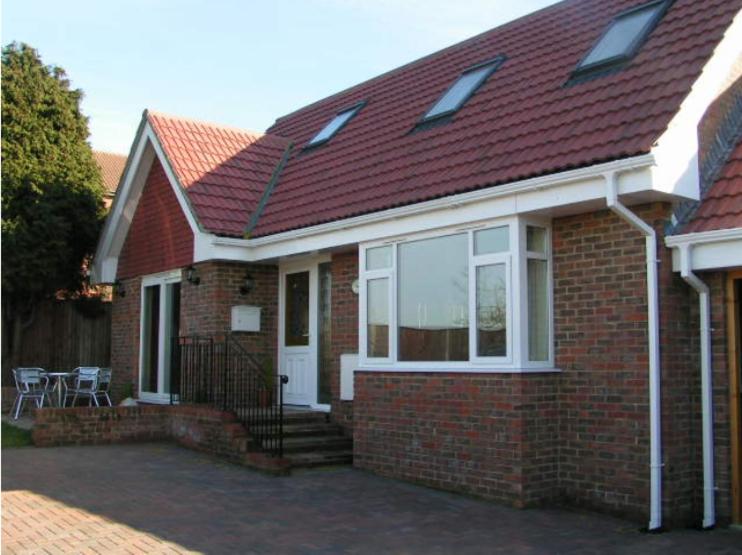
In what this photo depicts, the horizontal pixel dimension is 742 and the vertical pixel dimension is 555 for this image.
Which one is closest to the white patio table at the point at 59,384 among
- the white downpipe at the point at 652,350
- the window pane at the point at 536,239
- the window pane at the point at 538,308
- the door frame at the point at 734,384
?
the window pane at the point at 538,308

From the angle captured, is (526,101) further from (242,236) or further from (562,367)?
(242,236)

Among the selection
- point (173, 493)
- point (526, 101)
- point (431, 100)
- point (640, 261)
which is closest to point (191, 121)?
point (431, 100)

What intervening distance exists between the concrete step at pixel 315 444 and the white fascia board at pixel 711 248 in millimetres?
5275

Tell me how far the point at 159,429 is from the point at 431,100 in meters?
6.63

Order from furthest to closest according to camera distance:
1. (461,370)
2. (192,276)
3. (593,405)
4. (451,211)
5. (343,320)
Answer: (192,276), (343,320), (451,211), (461,370), (593,405)

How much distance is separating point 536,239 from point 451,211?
3.36 ft

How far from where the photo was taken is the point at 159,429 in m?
12.8

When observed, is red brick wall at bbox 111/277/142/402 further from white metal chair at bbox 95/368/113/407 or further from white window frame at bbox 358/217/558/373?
white window frame at bbox 358/217/558/373

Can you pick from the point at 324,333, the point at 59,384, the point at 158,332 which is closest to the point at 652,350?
the point at 324,333

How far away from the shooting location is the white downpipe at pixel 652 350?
7578 millimetres

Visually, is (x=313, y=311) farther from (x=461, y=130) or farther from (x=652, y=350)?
(x=652, y=350)

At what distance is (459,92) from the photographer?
1228 cm

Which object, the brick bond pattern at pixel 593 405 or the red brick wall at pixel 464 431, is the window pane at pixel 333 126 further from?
the brick bond pattern at pixel 593 405

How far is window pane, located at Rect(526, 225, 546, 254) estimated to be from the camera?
8883 mm
